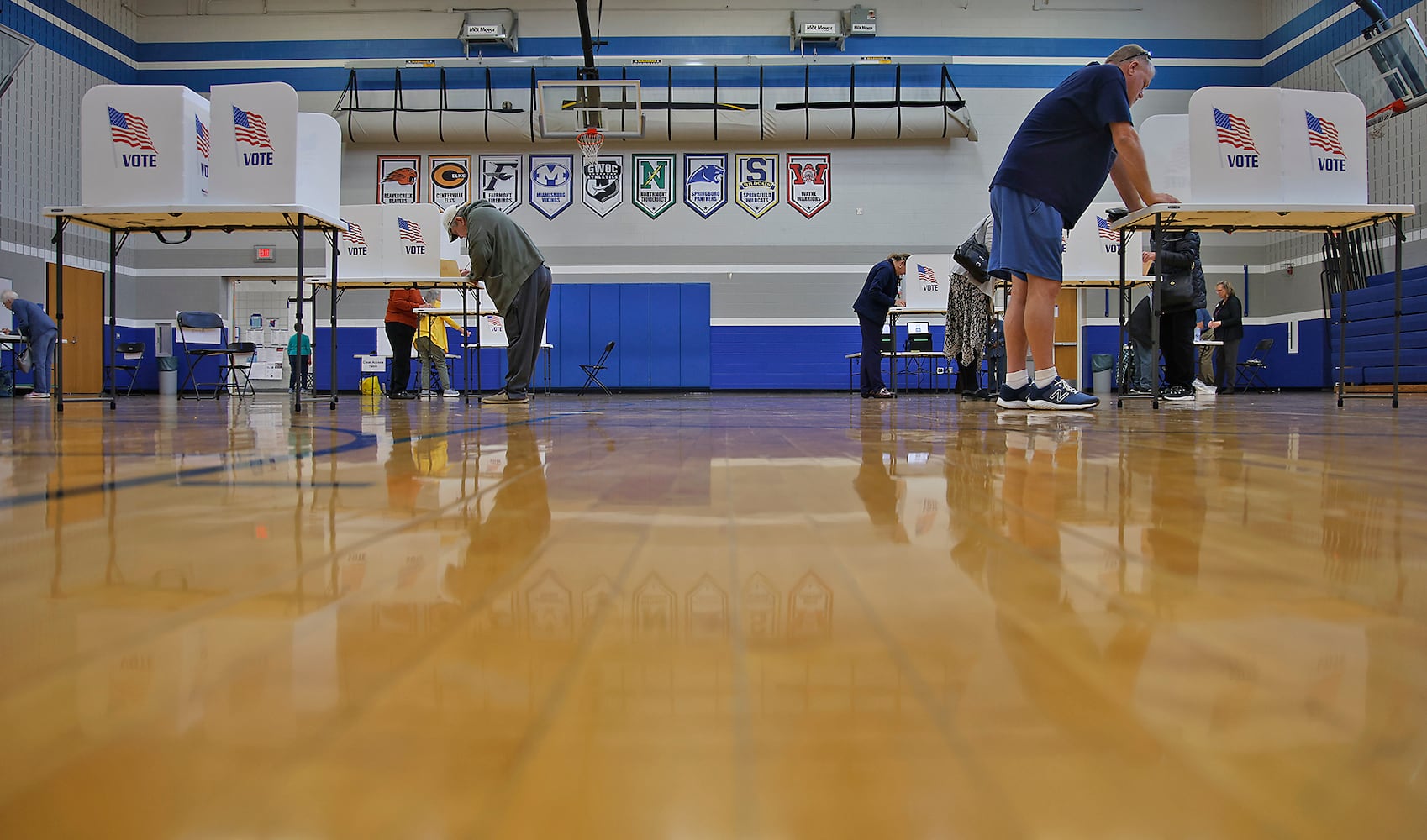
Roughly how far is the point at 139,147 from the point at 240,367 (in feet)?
20.5

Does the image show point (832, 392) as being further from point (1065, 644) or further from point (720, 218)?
point (1065, 644)

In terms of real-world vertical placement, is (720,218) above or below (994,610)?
above

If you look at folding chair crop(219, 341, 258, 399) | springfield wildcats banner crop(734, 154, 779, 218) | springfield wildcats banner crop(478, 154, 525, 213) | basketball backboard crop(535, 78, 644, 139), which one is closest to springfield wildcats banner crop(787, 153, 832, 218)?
springfield wildcats banner crop(734, 154, 779, 218)

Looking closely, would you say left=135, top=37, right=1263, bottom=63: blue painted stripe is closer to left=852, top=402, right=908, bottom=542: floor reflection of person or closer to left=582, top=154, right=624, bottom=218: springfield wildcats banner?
left=582, top=154, right=624, bottom=218: springfield wildcats banner

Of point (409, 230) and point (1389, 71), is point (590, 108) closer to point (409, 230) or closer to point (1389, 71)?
point (409, 230)

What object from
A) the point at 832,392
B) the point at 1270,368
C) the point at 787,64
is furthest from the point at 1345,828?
the point at 1270,368

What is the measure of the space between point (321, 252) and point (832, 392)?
6.91 m

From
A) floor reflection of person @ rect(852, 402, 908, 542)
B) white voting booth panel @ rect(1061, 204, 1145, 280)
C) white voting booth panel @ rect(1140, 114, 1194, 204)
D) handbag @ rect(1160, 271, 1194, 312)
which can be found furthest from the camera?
white voting booth panel @ rect(1061, 204, 1145, 280)

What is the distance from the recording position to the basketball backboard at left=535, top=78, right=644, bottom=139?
27.5 feet

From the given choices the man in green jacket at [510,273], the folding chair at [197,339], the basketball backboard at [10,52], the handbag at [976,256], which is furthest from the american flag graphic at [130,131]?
the basketball backboard at [10,52]

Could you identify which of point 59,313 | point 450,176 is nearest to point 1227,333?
point 450,176

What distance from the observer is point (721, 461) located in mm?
1119

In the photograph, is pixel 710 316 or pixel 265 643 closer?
pixel 265 643

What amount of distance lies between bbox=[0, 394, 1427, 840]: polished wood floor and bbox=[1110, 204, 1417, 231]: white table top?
9.97 feet
